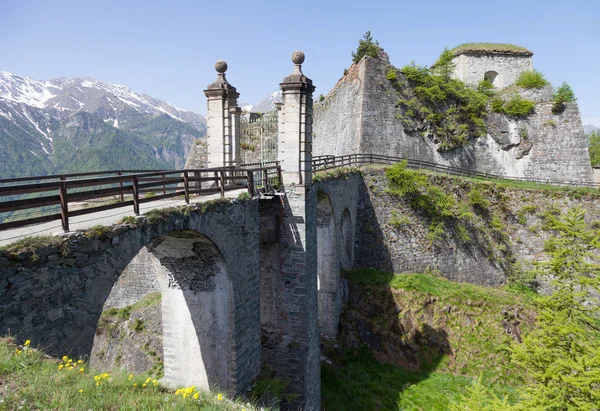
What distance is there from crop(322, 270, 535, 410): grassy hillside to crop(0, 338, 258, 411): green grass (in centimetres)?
999

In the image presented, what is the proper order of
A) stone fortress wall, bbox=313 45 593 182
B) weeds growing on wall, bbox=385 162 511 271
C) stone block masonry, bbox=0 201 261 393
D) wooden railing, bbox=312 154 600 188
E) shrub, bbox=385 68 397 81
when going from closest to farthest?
stone block masonry, bbox=0 201 261 393, weeds growing on wall, bbox=385 162 511 271, wooden railing, bbox=312 154 600 188, stone fortress wall, bbox=313 45 593 182, shrub, bbox=385 68 397 81

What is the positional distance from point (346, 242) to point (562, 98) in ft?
64.1

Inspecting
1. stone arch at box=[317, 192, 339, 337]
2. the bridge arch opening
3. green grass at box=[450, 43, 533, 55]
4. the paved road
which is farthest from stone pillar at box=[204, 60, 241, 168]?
green grass at box=[450, 43, 533, 55]

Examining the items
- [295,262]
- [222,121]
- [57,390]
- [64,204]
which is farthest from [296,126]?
[57,390]

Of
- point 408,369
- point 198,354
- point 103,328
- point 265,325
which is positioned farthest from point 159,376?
point 408,369

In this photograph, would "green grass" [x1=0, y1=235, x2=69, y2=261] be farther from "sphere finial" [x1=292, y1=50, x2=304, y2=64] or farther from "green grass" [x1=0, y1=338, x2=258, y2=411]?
"sphere finial" [x1=292, y1=50, x2=304, y2=64]

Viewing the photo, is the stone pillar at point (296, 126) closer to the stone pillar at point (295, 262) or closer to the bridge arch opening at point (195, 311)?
the stone pillar at point (295, 262)

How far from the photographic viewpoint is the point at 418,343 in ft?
55.1

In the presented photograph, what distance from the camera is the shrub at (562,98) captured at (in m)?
26.4

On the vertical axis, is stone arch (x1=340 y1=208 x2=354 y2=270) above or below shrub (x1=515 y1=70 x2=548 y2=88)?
below

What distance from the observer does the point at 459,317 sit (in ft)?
57.5

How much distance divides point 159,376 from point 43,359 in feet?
24.6

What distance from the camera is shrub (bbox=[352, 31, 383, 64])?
25.0 meters

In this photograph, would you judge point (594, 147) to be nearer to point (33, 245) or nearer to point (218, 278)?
point (218, 278)
